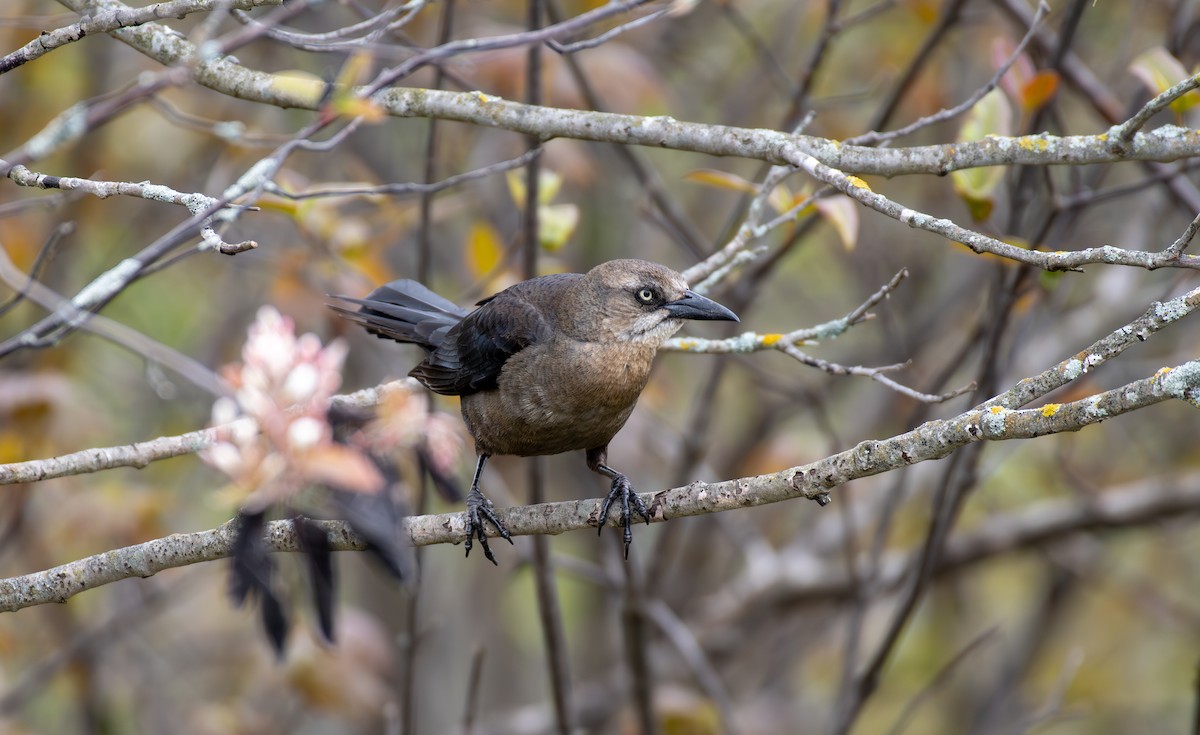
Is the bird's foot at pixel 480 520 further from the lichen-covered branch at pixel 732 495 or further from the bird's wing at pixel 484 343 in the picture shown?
the bird's wing at pixel 484 343

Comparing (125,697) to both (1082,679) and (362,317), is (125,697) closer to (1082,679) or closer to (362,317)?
(362,317)

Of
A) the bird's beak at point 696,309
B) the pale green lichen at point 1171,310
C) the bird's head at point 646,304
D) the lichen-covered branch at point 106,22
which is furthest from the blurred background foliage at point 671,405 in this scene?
the pale green lichen at point 1171,310

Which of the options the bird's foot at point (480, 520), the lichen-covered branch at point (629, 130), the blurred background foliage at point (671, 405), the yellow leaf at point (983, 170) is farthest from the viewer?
the blurred background foliage at point (671, 405)

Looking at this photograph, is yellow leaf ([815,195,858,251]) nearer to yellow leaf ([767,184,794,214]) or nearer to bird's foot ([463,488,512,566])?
yellow leaf ([767,184,794,214])

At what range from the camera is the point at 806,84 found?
4879 mm

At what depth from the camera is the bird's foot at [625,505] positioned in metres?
3.35

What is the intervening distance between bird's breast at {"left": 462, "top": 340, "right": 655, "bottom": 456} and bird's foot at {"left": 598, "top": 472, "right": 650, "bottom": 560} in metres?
0.24

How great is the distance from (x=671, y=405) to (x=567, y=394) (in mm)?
3502

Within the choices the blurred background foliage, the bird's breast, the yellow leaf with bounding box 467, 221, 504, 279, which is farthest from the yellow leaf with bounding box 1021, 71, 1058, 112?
the yellow leaf with bounding box 467, 221, 504, 279

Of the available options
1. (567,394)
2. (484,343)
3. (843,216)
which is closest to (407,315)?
(484,343)

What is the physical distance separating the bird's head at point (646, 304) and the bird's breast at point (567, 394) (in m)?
0.06

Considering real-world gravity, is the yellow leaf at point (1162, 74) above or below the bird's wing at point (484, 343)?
above

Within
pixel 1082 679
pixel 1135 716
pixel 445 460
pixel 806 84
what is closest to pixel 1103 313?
pixel 806 84

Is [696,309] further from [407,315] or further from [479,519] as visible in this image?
[407,315]
